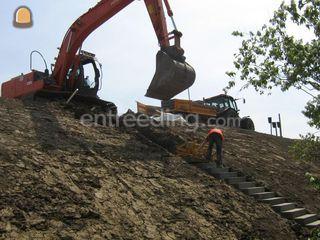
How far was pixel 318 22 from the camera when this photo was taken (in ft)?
29.0

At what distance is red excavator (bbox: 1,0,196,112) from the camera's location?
563 inches

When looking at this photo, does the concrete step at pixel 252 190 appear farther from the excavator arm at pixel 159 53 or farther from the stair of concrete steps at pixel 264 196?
the excavator arm at pixel 159 53

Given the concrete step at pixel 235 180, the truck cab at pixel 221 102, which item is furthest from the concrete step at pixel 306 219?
the truck cab at pixel 221 102

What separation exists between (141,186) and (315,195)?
7033 mm

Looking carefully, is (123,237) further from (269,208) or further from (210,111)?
(210,111)

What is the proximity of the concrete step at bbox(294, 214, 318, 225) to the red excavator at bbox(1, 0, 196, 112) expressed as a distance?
514 centimetres

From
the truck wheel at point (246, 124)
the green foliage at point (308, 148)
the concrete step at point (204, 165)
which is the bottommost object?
the concrete step at point (204, 165)

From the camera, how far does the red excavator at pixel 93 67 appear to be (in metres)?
14.3

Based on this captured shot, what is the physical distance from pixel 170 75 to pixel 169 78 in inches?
3.8

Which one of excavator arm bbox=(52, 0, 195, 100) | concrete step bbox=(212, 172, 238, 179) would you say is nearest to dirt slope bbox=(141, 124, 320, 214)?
concrete step bbox=(212, 172, 238, 179)

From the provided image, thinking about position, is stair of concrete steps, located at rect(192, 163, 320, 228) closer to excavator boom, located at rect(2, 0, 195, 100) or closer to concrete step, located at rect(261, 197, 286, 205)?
concrete step, located at rect(261, 197, 286, 205)

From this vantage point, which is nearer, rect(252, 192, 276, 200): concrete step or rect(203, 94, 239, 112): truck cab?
rect(252, 192, 276, 200): concrete step

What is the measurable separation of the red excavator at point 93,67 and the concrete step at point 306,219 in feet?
16.9

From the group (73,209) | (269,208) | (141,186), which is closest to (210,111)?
(269,208)
